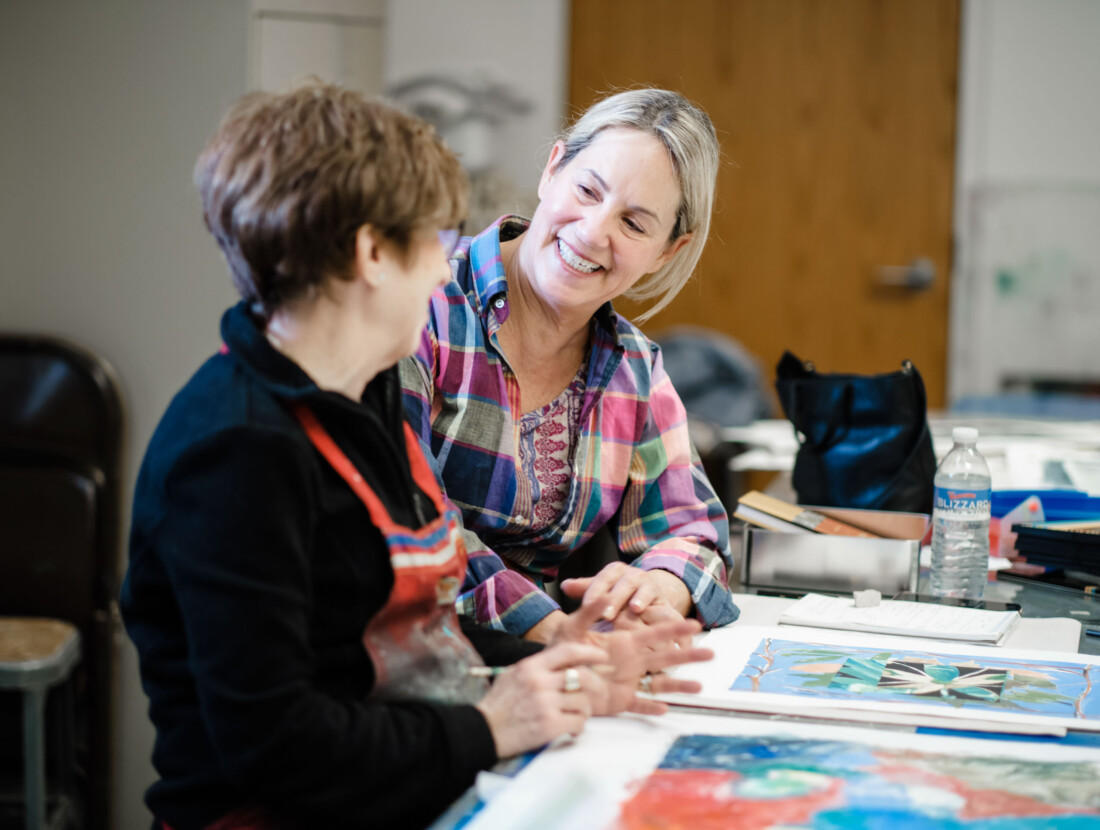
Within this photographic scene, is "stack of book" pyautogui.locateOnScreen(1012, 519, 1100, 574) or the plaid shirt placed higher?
the plaid shirt

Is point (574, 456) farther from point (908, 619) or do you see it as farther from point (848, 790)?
point (848, 790)

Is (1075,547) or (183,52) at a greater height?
(183,52)

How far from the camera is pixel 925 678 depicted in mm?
958

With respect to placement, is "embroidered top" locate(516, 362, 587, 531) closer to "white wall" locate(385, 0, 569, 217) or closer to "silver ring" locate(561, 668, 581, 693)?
"silver ring" locate(561, 668, 581, 693)

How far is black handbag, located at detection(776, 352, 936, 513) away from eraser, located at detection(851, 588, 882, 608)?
366 mm

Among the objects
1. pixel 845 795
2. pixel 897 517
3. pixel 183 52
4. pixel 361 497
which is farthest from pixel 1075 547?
pixel 183 52

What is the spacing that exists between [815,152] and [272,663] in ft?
11.8

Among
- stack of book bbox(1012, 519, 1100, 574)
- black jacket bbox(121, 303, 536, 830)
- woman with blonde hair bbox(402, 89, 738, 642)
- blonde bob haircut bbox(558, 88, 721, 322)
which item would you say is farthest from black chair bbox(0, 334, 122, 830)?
stack of book bbox(1012, 519, 1100, 574)

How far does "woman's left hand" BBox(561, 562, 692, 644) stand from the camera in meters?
1.08

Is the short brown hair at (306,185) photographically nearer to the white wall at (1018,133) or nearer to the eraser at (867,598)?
the eraser at (867,598)

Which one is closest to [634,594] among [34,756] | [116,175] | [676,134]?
[676,134]

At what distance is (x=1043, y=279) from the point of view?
13.1 ft

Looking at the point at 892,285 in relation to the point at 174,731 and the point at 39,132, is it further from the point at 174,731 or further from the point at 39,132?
the point at 174,731

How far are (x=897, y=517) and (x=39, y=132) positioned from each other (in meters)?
2.18
